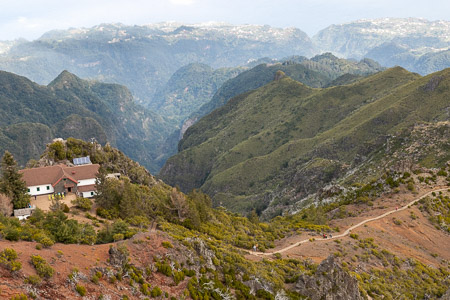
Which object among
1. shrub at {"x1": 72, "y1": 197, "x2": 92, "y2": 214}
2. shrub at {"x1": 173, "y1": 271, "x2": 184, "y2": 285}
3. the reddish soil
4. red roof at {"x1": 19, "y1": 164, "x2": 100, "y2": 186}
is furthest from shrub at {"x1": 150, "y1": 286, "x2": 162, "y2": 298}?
red roof at {"x1": 19, "y1": 164, "x2": 100, "y2": 186}

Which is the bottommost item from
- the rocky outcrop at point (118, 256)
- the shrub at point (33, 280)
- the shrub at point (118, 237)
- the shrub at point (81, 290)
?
the shrub at point (118, 237)

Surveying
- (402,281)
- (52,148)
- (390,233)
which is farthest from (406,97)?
(52,148)

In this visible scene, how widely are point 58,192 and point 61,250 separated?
37.7m

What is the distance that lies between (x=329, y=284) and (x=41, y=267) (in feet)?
99.6

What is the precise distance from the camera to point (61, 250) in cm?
2889

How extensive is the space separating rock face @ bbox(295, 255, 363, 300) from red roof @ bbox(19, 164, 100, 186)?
150 feet

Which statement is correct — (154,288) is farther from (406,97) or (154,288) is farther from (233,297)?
(406,97)

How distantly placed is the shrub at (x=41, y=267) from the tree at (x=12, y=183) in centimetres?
2974

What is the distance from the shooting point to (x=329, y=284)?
121 ft

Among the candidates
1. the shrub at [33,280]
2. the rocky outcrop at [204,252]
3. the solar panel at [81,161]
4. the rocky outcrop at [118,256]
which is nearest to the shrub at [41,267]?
the shrub at [33,280]

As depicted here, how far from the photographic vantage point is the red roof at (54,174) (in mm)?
61406

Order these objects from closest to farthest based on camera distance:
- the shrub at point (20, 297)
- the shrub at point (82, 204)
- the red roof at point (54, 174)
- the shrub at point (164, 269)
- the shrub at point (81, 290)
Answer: the shrub at point (20, 297) < the shrub at point (81, 290) < the shrub at point (164, 269) < the shrub at point (82, 204) < the red roof at point (54, 174)

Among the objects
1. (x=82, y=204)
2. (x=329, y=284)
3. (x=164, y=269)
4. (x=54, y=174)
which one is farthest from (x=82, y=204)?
(x=329, y=284)

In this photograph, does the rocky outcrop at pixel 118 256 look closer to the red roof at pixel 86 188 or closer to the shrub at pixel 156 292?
the shrub at pixel 156 292
